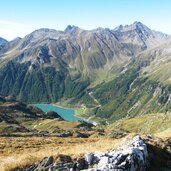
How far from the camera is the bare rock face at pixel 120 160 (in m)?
32.4

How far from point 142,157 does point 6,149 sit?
1710 centimetres

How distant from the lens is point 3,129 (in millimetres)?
181375

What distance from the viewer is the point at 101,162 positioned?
108 feet

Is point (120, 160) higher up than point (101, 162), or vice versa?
point (120, 160)

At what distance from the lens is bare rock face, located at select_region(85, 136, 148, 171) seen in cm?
3240

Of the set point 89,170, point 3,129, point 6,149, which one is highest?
point 89,170

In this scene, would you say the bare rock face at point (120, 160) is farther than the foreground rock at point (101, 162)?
No

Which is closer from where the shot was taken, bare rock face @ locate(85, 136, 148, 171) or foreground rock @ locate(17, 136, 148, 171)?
bare rock face @ locate(85, 136, 148, 171)

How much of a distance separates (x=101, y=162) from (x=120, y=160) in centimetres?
170

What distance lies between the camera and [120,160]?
33.0 m

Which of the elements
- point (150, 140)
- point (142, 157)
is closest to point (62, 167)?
point (142, 157)

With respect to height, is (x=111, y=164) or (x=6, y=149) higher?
(x=111, y=164)

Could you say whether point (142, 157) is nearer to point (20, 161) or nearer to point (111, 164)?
point (111, 164)

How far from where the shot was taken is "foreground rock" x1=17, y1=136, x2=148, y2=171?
3250 cm
